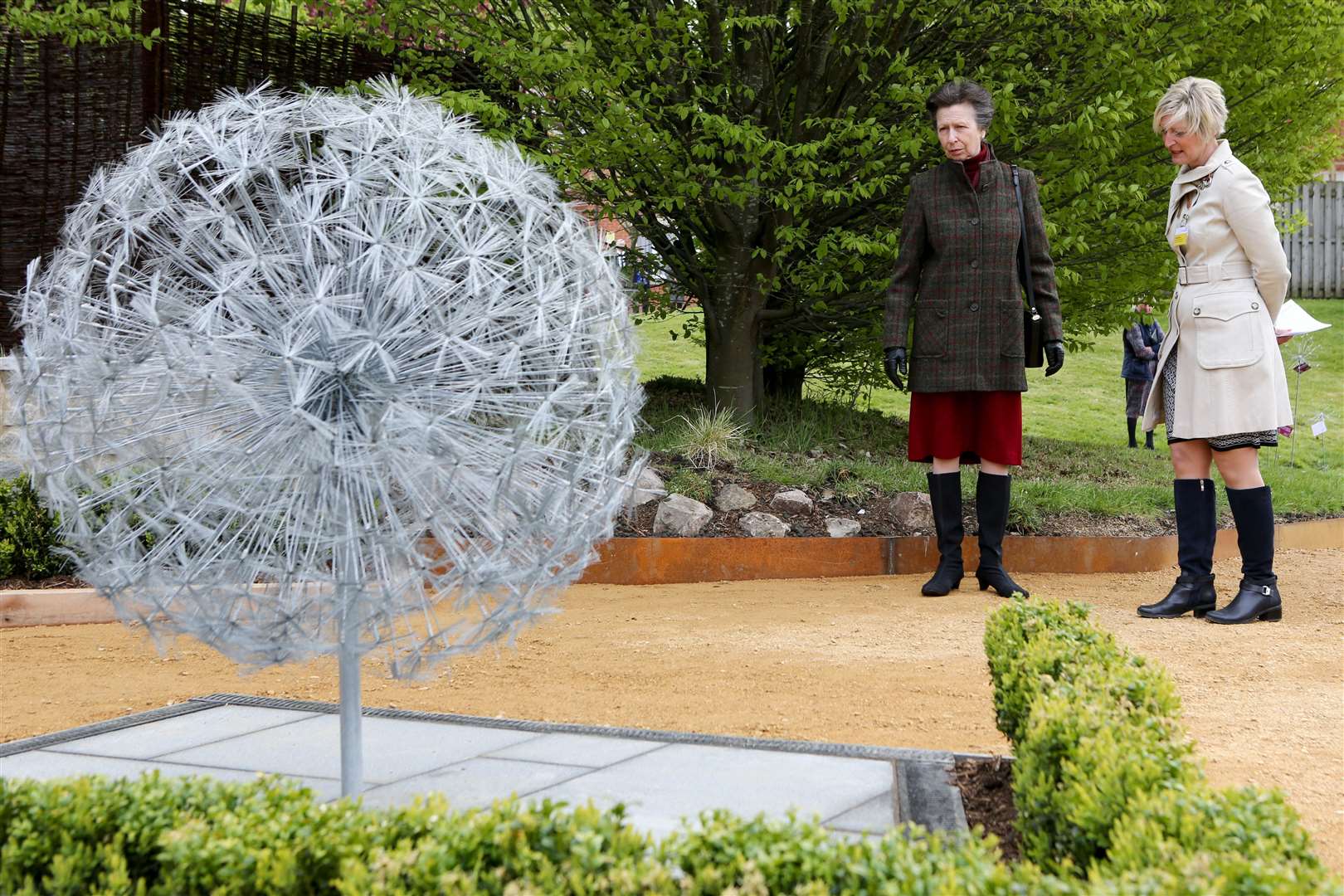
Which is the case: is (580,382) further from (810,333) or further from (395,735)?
(810,333)

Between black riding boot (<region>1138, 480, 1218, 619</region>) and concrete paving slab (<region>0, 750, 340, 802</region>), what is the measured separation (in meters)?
4.19

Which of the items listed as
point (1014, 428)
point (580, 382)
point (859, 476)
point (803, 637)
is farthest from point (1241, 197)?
point (580, 382)

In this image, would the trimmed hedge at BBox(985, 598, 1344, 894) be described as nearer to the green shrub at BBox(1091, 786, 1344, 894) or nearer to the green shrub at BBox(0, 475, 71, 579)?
the green shrub at BBox(1091, 786, 1344, 894)

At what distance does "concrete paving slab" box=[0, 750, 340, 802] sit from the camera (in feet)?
11.2

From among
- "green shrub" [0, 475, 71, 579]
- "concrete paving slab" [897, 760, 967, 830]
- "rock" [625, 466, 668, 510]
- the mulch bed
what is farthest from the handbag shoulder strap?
"green shrub" [0, 475, 71, 579]

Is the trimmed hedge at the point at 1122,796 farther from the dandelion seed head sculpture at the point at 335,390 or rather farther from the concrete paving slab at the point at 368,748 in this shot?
the concrete paving slab at the point at 368,748

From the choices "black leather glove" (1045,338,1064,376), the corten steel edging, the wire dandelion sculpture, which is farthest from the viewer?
the corten steel edging

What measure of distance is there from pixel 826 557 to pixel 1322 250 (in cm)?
2665

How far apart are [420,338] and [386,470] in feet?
1.05

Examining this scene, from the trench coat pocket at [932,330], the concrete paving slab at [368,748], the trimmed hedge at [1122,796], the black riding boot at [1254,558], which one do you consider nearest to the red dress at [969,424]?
the trench coat pocket at [932,330]

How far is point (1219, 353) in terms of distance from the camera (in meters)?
5.69

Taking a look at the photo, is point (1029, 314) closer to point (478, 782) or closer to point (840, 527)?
point (840, 527)

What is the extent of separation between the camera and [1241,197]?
566 cm

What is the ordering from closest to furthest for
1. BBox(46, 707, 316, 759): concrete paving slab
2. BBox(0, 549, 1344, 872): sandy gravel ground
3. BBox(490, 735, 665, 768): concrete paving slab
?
BBox(490, 735, 665, 768): concrete paving slab < BBox(46, 707, 316, 759): concrete paving slab < BBox(0, 549, 1344, 872): sandy gravel ground
